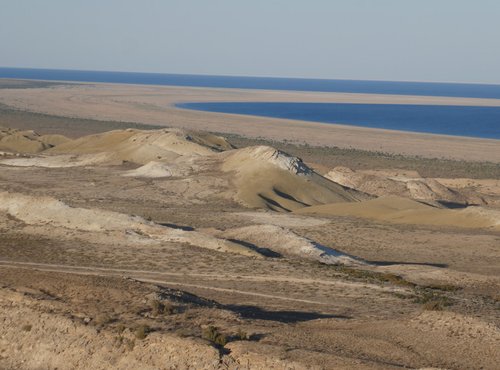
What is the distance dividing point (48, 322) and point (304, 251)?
48.4 ft

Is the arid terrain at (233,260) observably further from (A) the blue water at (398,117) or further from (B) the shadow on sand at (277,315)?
(A) the blue water at (398,117)

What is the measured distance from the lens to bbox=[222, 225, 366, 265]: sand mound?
100ft

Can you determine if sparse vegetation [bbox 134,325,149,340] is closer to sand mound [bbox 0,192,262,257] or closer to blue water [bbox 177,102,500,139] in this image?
sand mound [bbox 0,192,262,257]

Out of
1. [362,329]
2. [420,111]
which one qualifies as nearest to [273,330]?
[362,329]

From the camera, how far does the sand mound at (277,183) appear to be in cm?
4738

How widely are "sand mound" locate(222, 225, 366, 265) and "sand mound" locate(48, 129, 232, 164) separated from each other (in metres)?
27.1

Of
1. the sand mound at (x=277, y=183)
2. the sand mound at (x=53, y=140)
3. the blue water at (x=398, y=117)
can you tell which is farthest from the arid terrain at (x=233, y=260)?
the blue water at (x=398, y=117)

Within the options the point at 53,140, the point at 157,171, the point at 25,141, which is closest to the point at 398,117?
the point at 53,140

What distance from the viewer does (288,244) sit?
31.9 metres

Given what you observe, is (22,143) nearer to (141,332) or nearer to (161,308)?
(161,308)

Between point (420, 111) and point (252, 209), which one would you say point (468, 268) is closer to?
point (252, 209)

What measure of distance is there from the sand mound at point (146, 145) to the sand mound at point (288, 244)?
27.1 m

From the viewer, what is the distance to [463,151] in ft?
295

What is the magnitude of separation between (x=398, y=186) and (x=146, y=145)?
18444 mm
